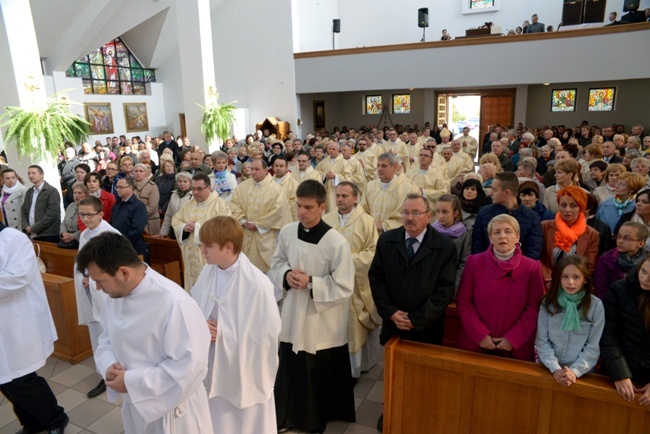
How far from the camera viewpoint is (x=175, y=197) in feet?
20.8

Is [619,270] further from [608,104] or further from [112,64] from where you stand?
[112,64]

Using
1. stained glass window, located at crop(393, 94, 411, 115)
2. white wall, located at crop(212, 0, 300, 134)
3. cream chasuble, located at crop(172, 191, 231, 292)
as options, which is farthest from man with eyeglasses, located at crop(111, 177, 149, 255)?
stained glass window, located at crop(393, 94, 411, 115)

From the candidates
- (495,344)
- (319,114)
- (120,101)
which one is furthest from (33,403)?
(120,101)

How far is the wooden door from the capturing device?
697 inches

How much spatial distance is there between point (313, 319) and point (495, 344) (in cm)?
130

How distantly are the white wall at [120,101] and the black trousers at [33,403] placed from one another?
1499 centimetres

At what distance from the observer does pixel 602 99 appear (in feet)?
53.5

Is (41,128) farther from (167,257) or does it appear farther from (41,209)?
(167,257)

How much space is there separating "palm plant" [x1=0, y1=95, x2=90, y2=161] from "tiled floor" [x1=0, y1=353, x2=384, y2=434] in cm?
468

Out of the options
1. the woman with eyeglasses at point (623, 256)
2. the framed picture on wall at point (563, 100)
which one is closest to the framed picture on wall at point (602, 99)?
the framed picture on wall at point (563, 100)

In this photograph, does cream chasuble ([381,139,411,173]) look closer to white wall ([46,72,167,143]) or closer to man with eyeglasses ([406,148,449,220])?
man with eyeglasses ([406,148,449,220])

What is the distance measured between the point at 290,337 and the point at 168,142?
12.1 m

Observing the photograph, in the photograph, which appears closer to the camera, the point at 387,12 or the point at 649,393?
the point at 649,393

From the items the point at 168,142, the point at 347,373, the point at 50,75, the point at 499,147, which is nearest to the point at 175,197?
the point at 347,373
